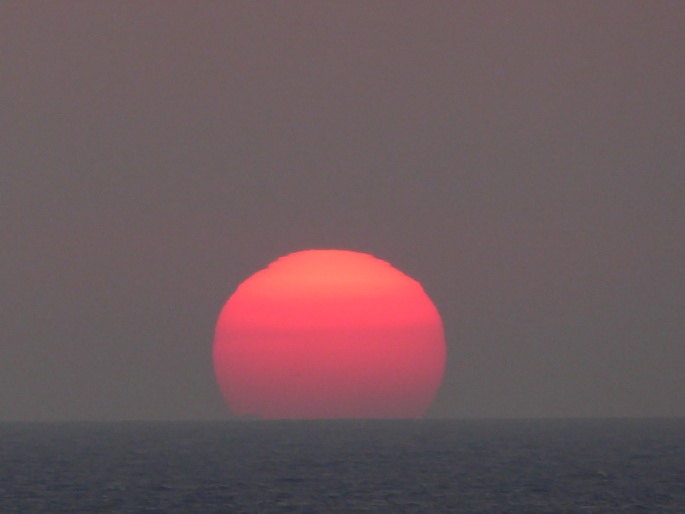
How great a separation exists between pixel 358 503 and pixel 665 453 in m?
70.4

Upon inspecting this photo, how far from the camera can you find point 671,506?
70.3 m

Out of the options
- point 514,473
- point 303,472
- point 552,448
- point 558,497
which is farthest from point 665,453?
point 558,497

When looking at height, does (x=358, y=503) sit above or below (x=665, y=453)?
below

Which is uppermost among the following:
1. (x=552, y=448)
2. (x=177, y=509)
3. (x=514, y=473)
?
(x=552, y=448)

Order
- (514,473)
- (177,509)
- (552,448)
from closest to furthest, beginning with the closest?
1. (177,509)
2. (514,473)
3. (552,448)

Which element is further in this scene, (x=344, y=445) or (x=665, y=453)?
(x=344, y=445)

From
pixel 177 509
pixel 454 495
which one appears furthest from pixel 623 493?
pixel 177 509

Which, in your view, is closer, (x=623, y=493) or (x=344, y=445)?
(x=623, y=493)

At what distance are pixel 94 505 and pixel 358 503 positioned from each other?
15.8 metres

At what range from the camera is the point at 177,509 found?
225ft

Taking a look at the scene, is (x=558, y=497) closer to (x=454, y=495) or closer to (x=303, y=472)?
(x=454, y=495)

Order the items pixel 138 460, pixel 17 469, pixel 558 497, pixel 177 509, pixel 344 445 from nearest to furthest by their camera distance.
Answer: pixel 177 509 → pixel 558 497 → pixel 17 469 → pixel 138 460 → pixel 344 445

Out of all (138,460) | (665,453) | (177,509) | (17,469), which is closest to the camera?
(177,509)

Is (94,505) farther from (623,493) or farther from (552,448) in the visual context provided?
(552,448)
